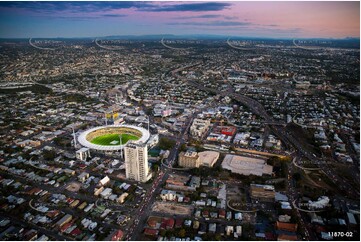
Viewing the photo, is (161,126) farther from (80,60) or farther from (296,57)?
(296,57)

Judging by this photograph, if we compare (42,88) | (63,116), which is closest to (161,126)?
(63,116)

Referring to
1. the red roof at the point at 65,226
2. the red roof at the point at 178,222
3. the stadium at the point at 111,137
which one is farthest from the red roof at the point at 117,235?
the stadium at the point at 111,137

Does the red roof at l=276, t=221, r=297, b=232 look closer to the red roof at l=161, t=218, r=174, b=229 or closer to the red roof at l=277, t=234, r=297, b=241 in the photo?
the red roof at l=277, t=234, r=297, b=241

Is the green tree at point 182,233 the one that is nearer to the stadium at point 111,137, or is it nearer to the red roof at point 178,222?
the red roof at point 178,222

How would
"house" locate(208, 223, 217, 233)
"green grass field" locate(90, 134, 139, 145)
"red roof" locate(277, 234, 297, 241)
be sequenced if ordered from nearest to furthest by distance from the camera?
"red roof" locate(277, 234, 297, 241) → "house" locate(208, 223, 217, 233) → "green grass field" locate(90, 134, 139, 145)

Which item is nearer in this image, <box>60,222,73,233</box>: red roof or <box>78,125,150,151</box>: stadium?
<box>60,222,73,233</box>: red roof

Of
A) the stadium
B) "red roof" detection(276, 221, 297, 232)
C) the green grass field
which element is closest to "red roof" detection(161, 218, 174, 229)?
"red roof" detection(276, 221, 297, 232)

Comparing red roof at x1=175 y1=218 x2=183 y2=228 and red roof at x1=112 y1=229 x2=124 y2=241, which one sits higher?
red roof at x1=175 y1=218 x2=183 y2=228
